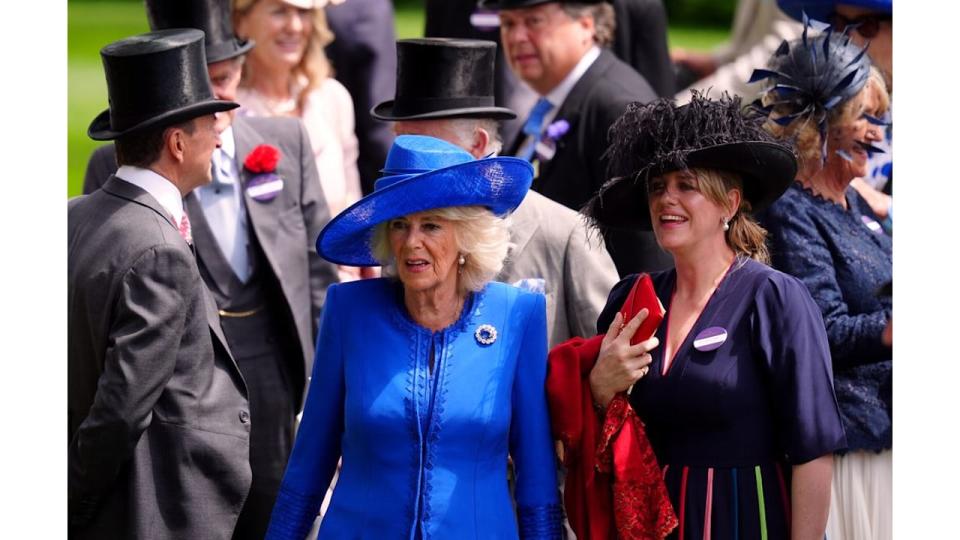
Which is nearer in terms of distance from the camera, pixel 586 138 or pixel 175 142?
pixel 175 142

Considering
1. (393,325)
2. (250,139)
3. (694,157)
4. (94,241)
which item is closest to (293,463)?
(393,325)

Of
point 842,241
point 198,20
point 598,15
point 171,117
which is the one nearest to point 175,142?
point 171,117

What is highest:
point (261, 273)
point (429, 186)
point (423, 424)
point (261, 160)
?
point (429, 186)

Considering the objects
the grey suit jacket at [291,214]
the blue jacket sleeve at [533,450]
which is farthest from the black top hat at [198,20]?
the blue jacket sleeve at [533,450]

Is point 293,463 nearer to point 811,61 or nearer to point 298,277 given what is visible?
point 298,277

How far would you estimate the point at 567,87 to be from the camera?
687cm

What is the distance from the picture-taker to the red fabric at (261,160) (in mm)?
6148

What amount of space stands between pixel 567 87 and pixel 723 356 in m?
2.71

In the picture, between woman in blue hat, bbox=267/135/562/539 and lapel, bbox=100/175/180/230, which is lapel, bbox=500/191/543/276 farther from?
lapel, bbox=100/175/180/230

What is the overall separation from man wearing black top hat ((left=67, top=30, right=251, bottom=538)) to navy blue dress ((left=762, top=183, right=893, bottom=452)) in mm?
1891

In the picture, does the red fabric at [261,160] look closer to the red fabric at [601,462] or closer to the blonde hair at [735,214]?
the red fabric at [601,462]

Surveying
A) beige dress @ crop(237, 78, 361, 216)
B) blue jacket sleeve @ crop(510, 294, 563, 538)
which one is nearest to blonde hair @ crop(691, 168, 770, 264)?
blue jacket sleeve @ crop(510, 294, 563, 538)

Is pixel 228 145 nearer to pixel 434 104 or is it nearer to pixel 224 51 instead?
pixel 224 51

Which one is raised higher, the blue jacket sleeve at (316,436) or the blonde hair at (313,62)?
the blonde hair at (313,62)
